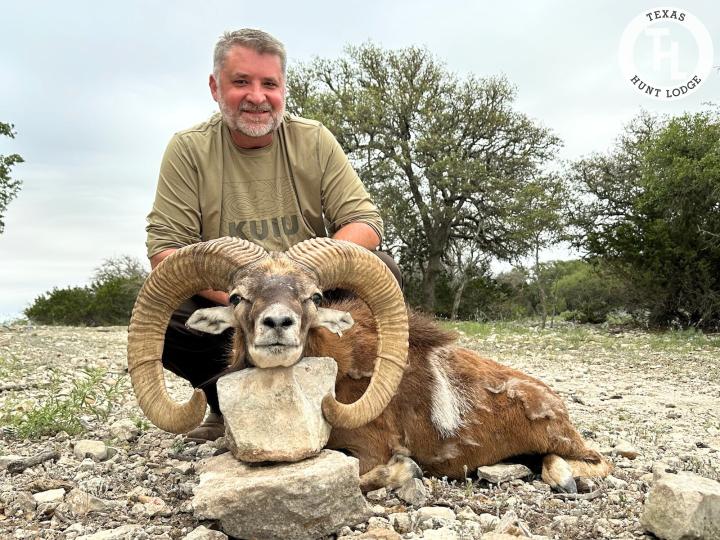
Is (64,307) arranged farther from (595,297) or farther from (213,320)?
(213,320)

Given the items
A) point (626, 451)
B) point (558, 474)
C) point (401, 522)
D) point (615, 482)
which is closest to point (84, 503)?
point (401, 522)

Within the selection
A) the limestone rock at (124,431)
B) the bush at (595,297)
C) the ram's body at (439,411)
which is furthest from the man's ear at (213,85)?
the bush at (595,297)

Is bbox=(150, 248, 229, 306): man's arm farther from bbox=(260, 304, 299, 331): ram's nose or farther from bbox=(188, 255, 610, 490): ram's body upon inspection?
bbox=(260, 304, 299, 331): ram's nose

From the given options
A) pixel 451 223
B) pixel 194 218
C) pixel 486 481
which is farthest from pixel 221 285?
pixel 451 223

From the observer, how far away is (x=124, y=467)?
5004 millimetres

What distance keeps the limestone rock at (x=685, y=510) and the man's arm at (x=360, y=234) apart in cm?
297

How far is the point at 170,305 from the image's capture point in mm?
4672

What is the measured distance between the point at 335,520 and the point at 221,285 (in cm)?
174

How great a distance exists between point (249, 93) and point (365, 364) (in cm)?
264

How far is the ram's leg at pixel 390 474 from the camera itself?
4.39 m

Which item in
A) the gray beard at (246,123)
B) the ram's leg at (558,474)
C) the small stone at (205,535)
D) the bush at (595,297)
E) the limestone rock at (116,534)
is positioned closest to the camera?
the small stone at (205,535)

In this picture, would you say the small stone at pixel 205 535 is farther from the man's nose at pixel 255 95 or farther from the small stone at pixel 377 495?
the man's nose at pixel 255 95

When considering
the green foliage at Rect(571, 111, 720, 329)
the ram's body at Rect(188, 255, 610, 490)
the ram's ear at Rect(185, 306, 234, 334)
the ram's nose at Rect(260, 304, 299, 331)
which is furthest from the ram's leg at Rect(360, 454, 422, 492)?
the green foliage at Rect(571, 111, 720, 329)

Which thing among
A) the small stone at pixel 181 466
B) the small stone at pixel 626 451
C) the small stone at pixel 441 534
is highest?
the small stone at pixel 181 466
